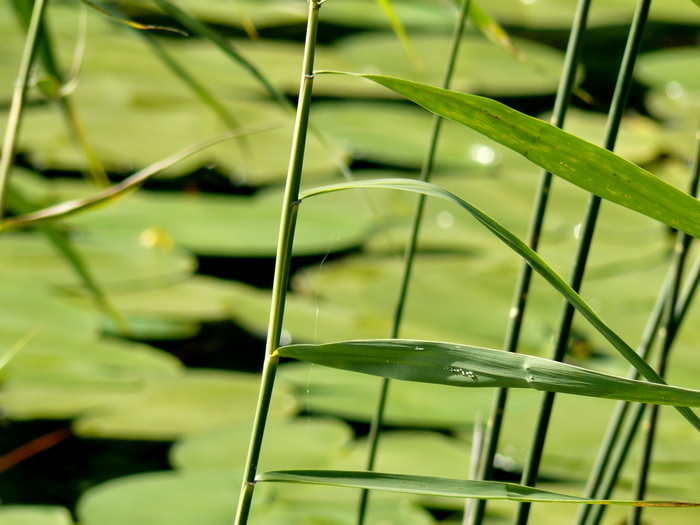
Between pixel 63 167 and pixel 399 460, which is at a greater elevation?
pixel 63 167

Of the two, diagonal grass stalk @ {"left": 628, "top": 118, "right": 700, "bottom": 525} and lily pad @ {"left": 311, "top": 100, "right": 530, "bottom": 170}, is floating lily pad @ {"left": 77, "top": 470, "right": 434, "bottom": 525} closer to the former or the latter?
diagonal grass stalk @ {"left": 628, "top": 118, "right": 700, "bottom": 525}

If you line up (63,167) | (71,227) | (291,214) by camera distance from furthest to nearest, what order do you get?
(63,167) → (71,227) → (291,214)

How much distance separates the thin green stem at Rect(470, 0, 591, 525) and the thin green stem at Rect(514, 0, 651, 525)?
3 cm

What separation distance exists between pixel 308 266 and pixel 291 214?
3.79 ft

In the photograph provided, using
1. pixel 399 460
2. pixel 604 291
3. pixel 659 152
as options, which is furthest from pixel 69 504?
pixel 659 152

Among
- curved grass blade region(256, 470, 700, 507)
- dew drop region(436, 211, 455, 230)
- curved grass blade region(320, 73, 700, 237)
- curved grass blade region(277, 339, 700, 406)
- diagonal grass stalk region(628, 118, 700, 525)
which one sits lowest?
curved grass blade region(256, 470, 700, 507)

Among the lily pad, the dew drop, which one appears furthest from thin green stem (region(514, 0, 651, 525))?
the lily pad

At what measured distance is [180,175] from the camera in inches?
69.3

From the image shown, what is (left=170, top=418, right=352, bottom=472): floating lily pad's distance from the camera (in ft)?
3.11

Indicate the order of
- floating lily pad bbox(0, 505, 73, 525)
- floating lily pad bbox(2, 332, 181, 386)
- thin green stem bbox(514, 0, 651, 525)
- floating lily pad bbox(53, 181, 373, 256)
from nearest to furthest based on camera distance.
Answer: thin green stem bbox(514, 0, 651, 525) → floating lily pad bbox(0, 505, 73, 525) → floating lily pad bbox(2, 332, 181, 386) → floating lily pad bbox(53, 181, 373, 256)

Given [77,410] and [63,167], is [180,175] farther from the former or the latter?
[77,410]

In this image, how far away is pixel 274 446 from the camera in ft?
3.21

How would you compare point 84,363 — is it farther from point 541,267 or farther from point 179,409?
point 541,267

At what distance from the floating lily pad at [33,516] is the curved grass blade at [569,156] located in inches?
26.6
